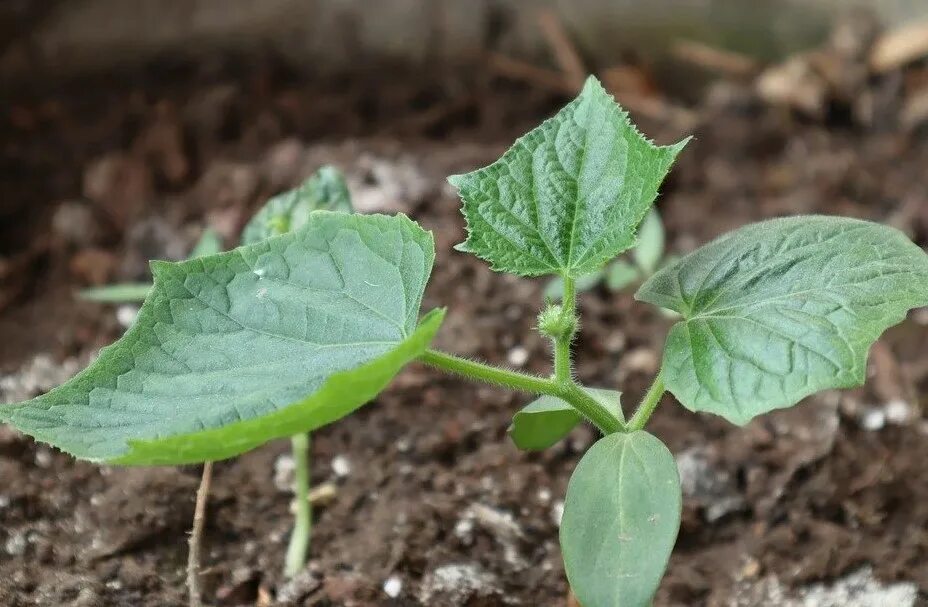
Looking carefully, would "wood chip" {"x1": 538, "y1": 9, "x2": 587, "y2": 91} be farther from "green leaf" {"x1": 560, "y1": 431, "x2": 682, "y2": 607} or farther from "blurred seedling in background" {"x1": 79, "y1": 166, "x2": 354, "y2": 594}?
"green leaf" {"x1": 560, "y1": 431, "x2": 682, "y2": 607}

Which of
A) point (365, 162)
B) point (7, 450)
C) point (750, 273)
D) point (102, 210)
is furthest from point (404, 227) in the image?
point (102, 210)

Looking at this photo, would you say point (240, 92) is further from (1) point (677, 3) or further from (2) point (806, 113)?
(2) point (806, 113)

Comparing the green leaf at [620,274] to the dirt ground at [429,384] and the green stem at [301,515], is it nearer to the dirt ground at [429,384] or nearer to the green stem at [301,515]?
the dirt ground at [429,384]

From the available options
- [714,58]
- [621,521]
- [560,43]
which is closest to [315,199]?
[621,521]

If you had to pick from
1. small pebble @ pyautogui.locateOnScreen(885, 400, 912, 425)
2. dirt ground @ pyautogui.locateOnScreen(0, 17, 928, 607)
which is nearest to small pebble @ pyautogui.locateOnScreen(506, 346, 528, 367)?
dirt ground @ pyautogui.locateOnScreen(0, 17, 928, 607)

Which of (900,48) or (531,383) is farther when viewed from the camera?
(900,48)

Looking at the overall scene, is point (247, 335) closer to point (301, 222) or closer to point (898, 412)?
point (301, 222)

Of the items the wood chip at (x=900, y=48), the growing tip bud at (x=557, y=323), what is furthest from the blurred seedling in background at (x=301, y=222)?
the wood chip at (x=900, y=48)
